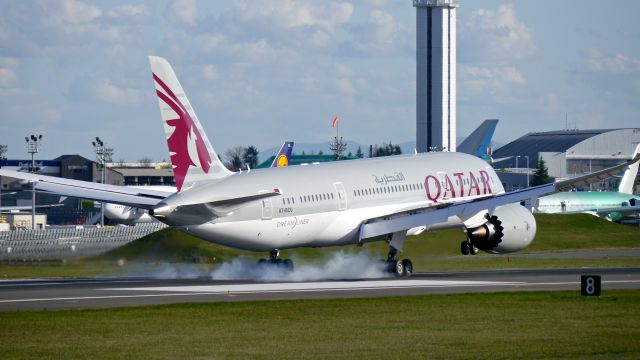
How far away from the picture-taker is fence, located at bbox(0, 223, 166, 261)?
57875 mm

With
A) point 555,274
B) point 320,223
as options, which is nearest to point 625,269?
point 555,274

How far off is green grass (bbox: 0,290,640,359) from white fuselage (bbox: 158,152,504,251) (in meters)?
9.25

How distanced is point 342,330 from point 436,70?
162 metres

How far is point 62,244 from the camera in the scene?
66625 mm

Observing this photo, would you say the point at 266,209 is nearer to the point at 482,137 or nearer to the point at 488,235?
the point at 488,235

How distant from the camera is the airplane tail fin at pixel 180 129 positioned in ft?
137

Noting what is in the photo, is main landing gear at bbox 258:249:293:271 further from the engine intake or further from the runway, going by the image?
the engine intake

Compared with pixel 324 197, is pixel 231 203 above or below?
below

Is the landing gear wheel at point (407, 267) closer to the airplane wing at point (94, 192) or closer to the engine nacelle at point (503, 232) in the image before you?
the engine nacelle at point (503, 232)

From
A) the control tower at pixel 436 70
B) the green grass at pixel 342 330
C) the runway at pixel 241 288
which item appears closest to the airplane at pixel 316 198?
the runway at pixel 241 288

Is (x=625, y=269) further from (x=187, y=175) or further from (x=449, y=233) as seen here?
(x=187, y=175)

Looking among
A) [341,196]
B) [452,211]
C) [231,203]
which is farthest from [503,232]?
[231,203]

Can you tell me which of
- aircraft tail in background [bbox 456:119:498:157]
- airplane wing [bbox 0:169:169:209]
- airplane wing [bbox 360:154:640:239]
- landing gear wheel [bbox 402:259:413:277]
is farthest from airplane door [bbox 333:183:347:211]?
aircraft tail in background [bbox 456:119:498:157]

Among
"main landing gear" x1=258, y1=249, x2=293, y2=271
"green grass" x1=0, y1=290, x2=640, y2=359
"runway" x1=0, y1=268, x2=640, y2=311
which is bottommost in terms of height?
"green grass" x1=0, y1=290, x2=640, y2=359
